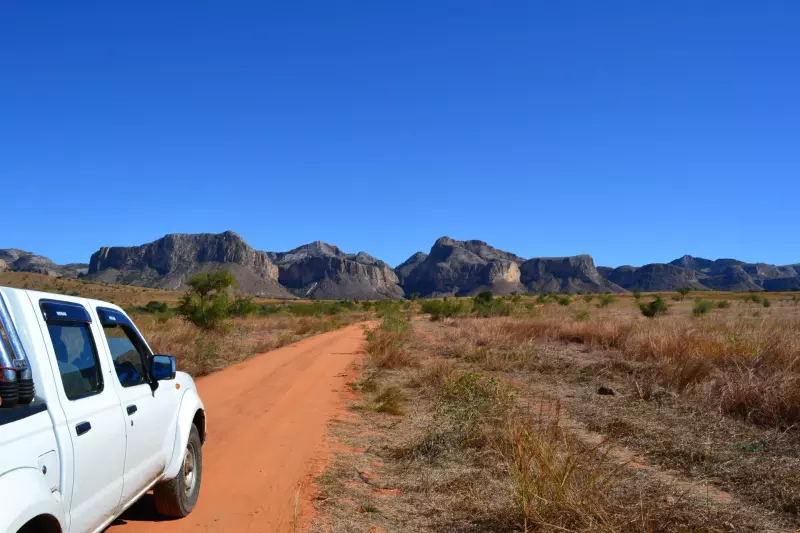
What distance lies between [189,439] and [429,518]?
8.07 feet

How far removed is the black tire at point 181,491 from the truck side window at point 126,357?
3.12 ft

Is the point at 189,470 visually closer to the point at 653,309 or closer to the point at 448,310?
the point at 653,309

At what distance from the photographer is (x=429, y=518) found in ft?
18.6

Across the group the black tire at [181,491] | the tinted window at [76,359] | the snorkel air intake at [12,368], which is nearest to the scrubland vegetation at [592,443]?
the black tire at [181,491]

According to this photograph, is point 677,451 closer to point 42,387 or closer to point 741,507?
point 741,507

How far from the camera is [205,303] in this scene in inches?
1140

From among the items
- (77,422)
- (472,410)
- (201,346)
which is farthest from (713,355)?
(201,346)

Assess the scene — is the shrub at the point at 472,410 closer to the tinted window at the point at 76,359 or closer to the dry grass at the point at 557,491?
the dry grass at the point at 557,491

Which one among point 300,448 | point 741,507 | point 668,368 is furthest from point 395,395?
point 741,507

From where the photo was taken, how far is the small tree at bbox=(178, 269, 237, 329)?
28250 millimetres

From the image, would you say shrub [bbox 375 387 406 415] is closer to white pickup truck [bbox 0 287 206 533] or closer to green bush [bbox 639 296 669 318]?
white pickup truck [bbox 0 287 206 533]

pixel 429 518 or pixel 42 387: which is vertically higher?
pixel 42 387

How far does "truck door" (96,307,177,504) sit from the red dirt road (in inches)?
35.5

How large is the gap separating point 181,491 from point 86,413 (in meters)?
2.14
